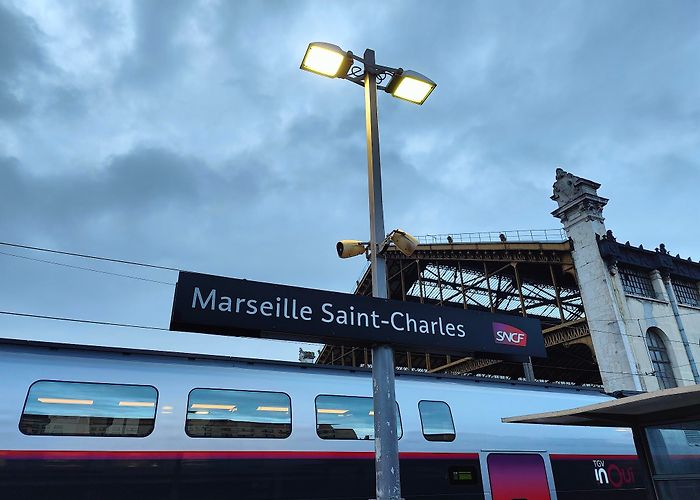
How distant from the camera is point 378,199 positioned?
564 cm

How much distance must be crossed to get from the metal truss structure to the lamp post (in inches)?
755

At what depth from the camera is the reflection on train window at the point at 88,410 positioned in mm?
5836

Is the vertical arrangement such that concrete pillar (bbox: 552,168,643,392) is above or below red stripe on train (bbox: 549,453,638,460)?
above

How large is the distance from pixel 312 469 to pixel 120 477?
253 centimetres

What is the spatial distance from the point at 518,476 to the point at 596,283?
17.3 m

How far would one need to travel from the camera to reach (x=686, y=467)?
545 cm

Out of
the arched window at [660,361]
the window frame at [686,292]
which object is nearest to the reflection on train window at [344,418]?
the arched window at [660,361]

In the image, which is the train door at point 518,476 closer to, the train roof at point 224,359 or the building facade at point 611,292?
the train roof at point 224,359

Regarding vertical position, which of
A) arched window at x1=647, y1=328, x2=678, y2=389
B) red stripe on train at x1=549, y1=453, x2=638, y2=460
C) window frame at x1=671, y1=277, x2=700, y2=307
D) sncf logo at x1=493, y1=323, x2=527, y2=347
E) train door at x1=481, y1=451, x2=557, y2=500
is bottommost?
train door at x1=481, y1=451, x2=557, y2=500

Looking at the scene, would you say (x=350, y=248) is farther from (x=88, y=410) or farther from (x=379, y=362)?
(x=88, y=410)

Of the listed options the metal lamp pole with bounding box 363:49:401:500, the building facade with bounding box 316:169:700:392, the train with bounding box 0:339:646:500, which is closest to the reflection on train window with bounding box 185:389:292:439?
the train with bounding box 0:339:646:500

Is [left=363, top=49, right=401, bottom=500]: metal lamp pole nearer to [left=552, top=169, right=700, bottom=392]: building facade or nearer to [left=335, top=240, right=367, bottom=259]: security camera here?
[left=335, top=240, right=367, bottom=259]: security camera

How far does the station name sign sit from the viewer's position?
4.32m

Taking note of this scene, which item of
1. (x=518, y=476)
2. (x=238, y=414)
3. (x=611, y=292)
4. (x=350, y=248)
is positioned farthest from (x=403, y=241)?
(x=611, y=292)
